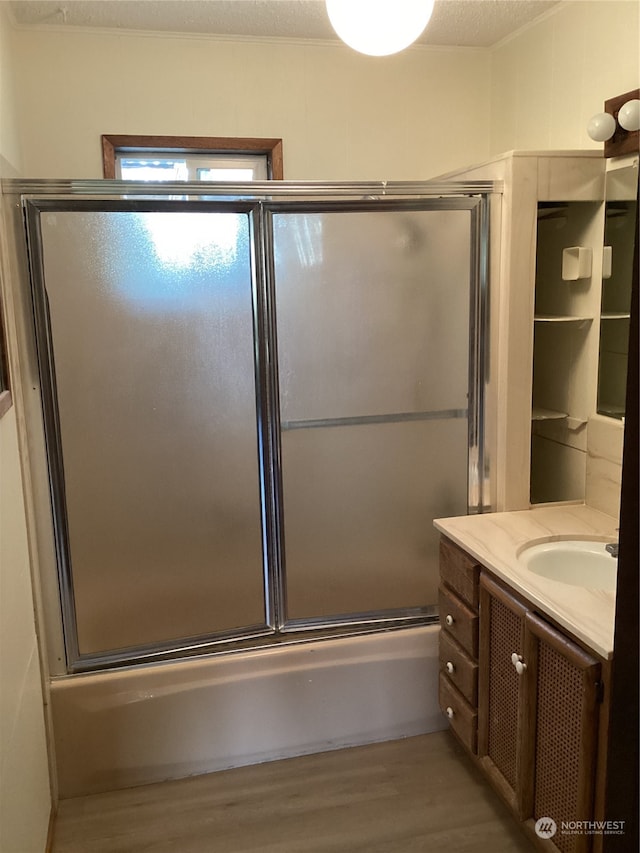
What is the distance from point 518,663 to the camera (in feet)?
5.41

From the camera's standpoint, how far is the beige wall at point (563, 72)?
6.54ft

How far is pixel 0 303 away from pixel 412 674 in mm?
1656

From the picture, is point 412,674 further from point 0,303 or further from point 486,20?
point 486,20

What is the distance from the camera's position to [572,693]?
4.82 ft

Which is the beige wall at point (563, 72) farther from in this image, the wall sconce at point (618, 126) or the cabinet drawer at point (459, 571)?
the cabinet drawer at point (459, 571)

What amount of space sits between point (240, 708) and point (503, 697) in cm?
82

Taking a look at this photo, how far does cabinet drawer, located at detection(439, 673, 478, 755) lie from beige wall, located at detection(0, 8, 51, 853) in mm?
1150

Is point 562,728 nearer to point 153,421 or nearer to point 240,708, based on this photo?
point 240,708

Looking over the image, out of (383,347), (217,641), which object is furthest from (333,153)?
(217,641)

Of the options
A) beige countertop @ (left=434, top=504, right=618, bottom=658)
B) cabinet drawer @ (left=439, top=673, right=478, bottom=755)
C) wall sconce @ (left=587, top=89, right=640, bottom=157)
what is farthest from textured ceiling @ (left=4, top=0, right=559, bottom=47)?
cabinet drawer @ (left=439, top=673, right=478, bottom=755)

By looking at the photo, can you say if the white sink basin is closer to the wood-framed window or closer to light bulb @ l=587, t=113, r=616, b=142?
light bulb @ l=587, t=113, r=616, b=142

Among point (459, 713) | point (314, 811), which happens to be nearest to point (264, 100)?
point (459, 713)

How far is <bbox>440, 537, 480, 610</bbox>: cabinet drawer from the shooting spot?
74.3 inches

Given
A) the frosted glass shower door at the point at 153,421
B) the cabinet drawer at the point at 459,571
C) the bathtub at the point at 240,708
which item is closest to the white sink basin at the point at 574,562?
the cabinet drawer at the point at 459,571
